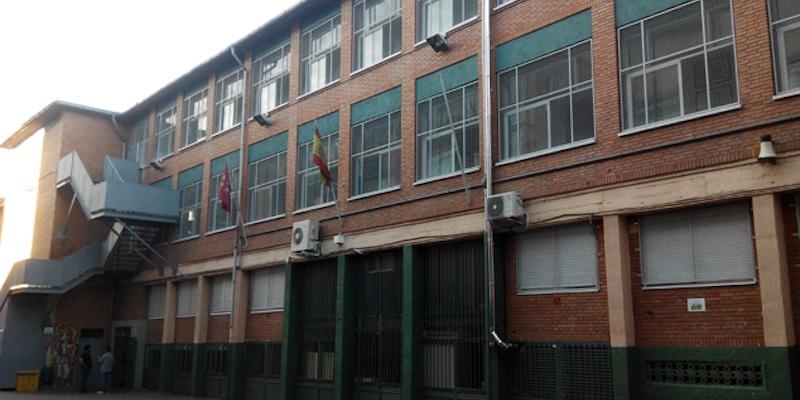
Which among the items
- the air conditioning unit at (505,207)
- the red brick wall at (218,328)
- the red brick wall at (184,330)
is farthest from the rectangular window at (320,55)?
the red brick wall at (184,330)

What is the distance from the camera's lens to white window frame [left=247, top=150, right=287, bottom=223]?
21797 mm

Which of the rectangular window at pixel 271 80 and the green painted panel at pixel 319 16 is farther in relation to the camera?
the rectangular window at pixel 271 80

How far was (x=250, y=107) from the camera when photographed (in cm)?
2391

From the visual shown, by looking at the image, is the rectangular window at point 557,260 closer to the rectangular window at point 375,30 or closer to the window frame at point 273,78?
the rectangular window at point 375,30

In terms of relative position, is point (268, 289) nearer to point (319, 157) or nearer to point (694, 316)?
point (319, 157)

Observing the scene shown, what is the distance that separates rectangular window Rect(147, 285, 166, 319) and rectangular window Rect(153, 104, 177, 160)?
17.1 ft

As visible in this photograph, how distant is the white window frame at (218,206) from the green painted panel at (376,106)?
6079 millimetres

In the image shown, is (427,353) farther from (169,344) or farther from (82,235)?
(82,235)

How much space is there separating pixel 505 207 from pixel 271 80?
38.3 ft

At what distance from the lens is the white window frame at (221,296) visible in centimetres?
2341

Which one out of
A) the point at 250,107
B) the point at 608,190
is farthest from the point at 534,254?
the point at 250,107

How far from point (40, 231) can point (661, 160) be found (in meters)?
26.1

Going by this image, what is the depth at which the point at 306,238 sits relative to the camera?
63.5 feet

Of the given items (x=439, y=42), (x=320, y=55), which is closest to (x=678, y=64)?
(x=439, y=42)
